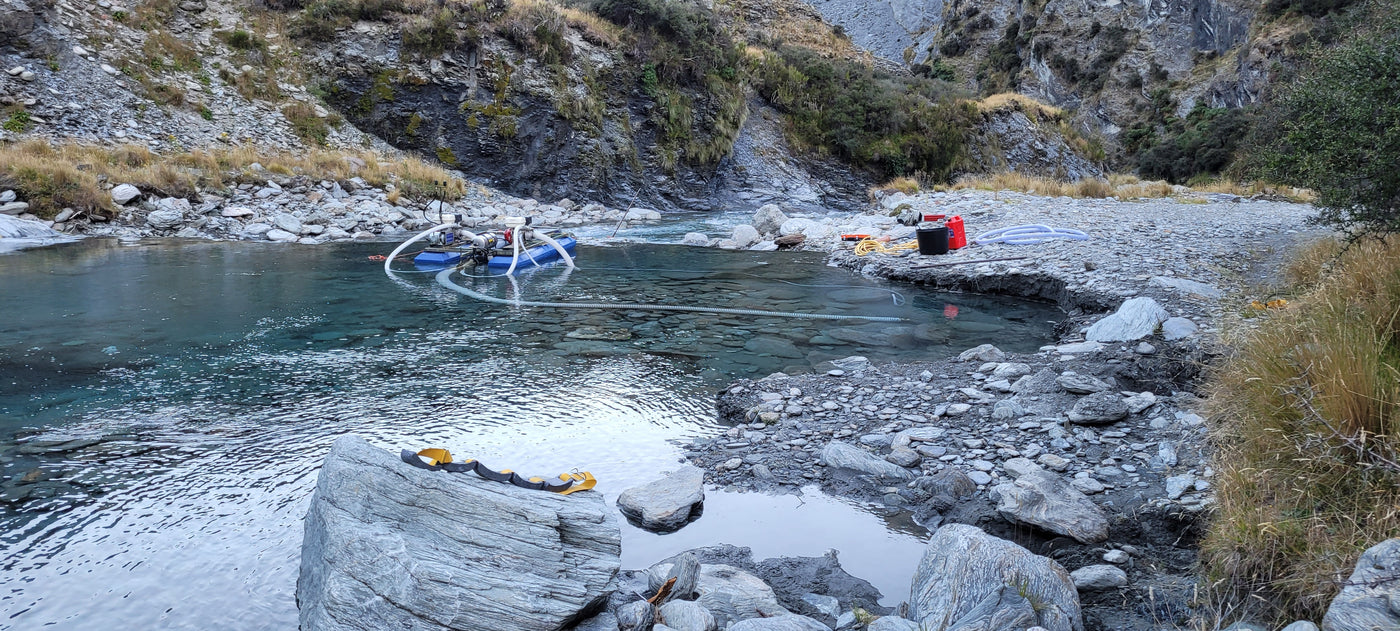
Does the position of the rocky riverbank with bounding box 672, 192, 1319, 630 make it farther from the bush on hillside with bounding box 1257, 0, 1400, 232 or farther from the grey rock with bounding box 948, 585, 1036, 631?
the bush on hillside with bounding box 1257, 0, 1400, 232

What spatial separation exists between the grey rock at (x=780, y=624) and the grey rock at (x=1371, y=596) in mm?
1441

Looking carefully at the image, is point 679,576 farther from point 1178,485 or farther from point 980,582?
point 1178,485

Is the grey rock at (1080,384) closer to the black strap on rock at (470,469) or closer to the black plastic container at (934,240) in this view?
the black strap on rock at (470,469)

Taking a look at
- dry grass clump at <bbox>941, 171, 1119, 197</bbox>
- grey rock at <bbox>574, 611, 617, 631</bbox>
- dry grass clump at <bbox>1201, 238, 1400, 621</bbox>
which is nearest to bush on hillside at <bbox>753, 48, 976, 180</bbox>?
dry grass clump at <bbox>941, 171, 1119, 197</bbox>

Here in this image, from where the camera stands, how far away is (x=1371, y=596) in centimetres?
201

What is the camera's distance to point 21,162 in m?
15.0

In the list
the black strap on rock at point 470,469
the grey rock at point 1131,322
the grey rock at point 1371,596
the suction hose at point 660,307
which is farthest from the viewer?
the suction hose at point 660,307

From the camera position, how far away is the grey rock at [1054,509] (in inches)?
132

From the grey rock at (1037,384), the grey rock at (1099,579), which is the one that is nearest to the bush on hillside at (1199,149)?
the grey rock at (1037,384)

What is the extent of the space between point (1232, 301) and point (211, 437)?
7.73 metres

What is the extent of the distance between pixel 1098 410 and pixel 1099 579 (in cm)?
170

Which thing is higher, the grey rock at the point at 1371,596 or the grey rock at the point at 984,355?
the grey rock at the point at 1371,596

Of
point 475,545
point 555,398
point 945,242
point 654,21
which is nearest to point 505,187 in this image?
point 654,21

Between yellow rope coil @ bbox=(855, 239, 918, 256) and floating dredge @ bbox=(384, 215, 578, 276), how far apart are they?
4.70 m
